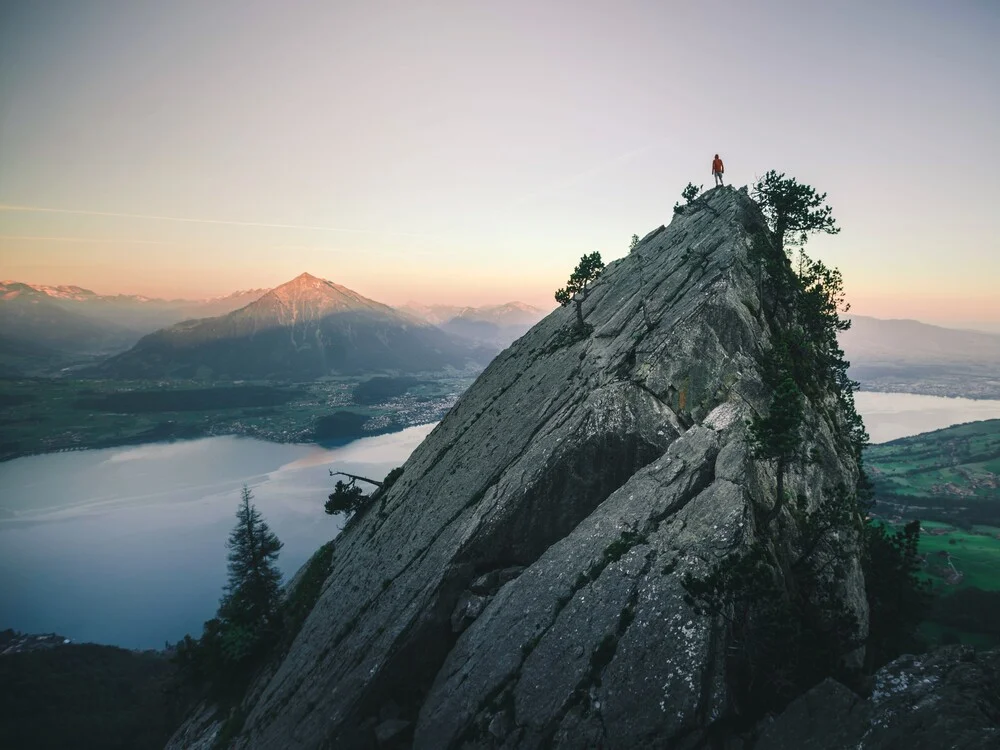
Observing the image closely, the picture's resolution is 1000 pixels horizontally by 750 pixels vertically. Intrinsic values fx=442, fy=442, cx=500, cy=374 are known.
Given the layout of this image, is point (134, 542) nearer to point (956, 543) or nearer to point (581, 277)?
point (581, 277)

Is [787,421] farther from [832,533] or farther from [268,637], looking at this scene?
[268,637]

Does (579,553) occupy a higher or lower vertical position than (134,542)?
higher

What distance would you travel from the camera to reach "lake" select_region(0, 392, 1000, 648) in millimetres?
105438

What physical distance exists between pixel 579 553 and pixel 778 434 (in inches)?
408

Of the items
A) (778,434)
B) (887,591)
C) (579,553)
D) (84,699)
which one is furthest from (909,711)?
(84,699)

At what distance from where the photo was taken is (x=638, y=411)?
25.4 meters

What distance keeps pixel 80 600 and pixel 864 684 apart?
15893 centimetres

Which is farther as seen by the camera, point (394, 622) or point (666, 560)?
point (394, 622)

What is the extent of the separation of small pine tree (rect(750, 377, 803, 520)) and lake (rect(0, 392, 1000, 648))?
399 feet

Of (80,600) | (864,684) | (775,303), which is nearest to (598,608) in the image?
(864,684)

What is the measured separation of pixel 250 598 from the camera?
42.0 m

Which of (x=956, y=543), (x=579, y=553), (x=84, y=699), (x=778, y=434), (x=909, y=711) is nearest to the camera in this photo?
(x=909, y=711)

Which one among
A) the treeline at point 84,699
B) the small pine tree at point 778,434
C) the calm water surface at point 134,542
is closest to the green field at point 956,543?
the small pine tree at point 778,434

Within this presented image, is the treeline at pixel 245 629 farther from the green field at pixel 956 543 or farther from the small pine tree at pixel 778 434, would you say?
the green field at pixel 956 543
